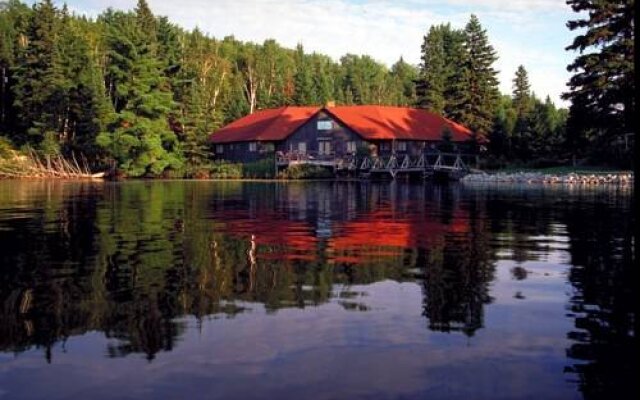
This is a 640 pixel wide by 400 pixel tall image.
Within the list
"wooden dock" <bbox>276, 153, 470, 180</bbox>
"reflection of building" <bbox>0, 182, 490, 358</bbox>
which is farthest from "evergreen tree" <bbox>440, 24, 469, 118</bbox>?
"reflection of building" <bbox>0, 182, 490, 358</bbox>

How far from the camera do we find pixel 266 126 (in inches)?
3177

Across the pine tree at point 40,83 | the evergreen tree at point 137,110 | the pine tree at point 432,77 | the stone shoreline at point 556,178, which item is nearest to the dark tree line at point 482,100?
the pine tree at point 432,77

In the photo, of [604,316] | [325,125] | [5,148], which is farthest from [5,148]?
[604,316]

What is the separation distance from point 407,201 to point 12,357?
29236 millimetres

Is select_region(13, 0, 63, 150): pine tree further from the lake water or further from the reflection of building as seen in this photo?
the lake water

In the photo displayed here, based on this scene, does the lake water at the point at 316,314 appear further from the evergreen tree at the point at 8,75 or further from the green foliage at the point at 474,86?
the evergreen tree at the point at 8,75

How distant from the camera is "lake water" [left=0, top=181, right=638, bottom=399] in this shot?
23.5ft

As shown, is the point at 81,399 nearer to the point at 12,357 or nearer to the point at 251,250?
the point at 12,357

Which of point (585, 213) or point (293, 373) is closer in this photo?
point (293, 373)

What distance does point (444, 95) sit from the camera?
90.6 meters

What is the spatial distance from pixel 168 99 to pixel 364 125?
2128cm

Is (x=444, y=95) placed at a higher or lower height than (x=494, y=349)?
higher

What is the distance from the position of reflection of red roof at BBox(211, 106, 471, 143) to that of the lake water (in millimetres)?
53809

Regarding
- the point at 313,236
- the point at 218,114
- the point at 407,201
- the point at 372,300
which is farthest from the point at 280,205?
the point at 218,114
